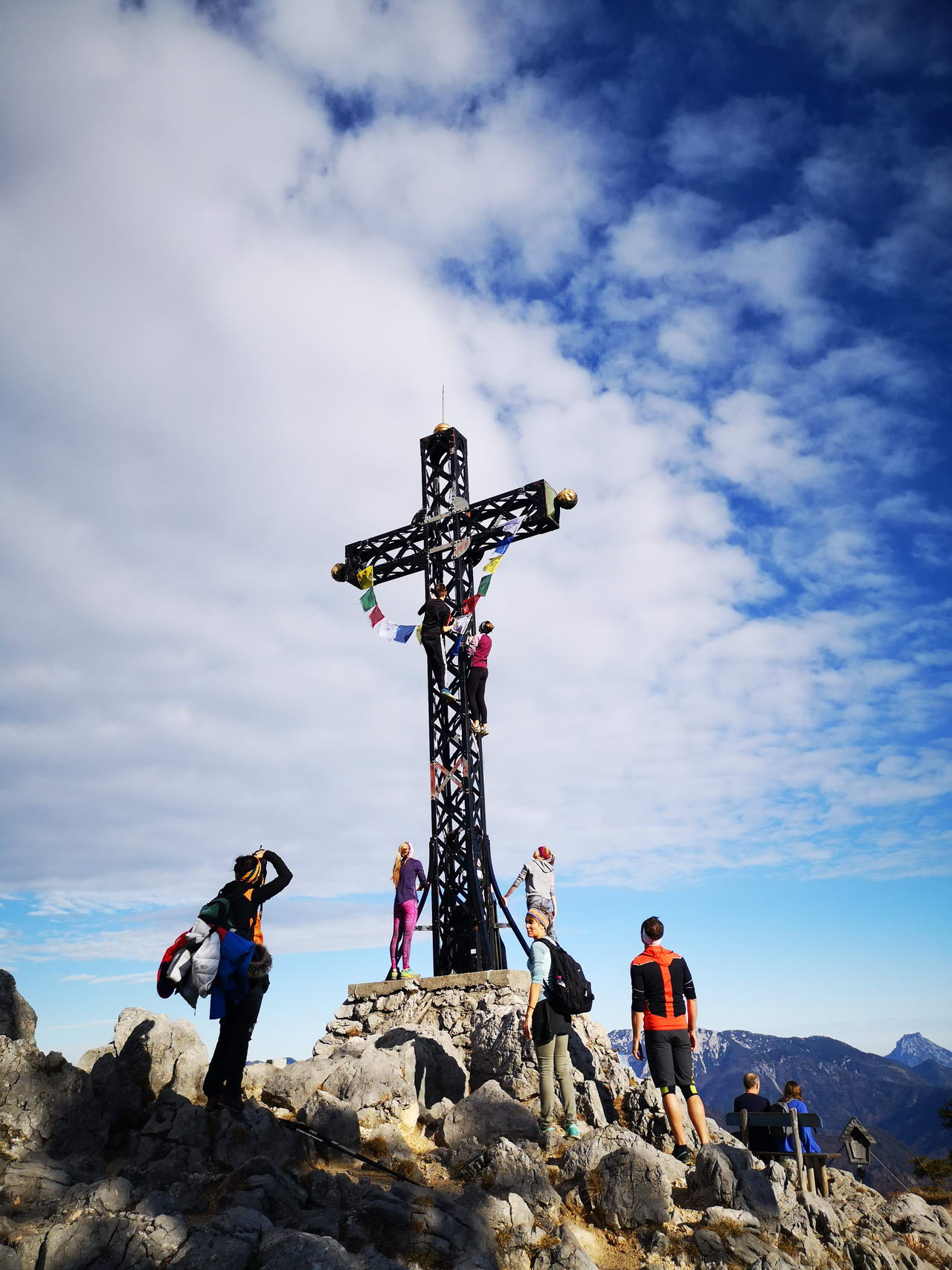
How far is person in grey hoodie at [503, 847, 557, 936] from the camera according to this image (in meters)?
11.2

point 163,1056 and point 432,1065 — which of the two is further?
point 432,1065

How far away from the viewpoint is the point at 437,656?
1342 cm

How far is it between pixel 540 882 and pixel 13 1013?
6495mm

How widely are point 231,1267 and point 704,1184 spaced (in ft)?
14.2

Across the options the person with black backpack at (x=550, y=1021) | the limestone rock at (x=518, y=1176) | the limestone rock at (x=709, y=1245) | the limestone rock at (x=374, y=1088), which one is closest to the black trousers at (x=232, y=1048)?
the limestone rock at (x=374, y=1088)

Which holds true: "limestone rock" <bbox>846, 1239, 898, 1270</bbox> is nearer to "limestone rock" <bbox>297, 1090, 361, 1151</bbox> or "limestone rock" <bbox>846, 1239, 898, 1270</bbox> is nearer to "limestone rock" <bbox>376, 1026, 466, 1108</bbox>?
"limestone rock" <bbox>376, 1026, 466, 1108</bbox>

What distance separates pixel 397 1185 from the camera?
20.9ft

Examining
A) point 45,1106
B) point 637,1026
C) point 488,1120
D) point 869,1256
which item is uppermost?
point 637,1026

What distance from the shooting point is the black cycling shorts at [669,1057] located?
7.91 meters

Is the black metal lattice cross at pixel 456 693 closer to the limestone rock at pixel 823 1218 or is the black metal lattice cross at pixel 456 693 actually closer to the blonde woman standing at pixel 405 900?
the blonde woman standing at pixel 405 900

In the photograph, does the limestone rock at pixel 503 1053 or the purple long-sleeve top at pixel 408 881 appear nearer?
the limestone rock at pixel 503 1053

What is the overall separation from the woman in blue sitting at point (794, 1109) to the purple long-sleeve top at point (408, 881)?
5.56m

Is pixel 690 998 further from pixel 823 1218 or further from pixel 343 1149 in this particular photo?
pixel 343 1149

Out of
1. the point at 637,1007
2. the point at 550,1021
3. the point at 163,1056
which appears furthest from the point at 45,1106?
the point at 637,1007
